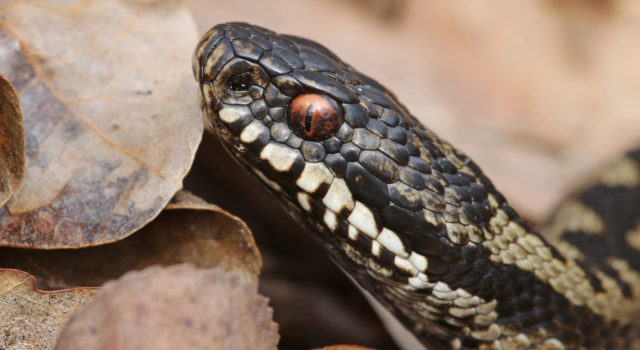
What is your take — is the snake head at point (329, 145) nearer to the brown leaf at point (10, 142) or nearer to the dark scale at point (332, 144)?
the dark scale at point (332, 144)

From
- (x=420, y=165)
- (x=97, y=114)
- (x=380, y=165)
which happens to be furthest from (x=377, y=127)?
(x=97, y=114)

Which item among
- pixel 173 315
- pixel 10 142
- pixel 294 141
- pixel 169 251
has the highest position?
pixel 294 141

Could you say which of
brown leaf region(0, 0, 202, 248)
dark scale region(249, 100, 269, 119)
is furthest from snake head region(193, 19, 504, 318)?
brown leaf region(0, 0, 202, 248)

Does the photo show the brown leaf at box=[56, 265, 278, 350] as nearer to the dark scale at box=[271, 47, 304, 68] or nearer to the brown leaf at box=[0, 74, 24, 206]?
the brown leaf at box=[0, 74, 24, 206]

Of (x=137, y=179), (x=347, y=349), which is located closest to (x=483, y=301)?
(x=347, y=349)

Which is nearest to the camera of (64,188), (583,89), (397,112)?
(64,188)

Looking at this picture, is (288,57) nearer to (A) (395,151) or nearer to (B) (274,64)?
(B) (274,64)

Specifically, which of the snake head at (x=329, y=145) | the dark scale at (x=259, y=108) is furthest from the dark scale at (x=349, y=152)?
the dark scale at (x=259, y=108)

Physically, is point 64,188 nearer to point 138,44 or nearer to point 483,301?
point 138,44
